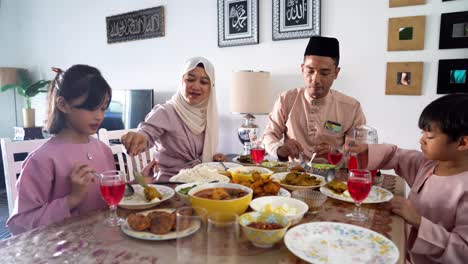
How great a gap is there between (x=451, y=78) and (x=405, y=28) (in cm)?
54

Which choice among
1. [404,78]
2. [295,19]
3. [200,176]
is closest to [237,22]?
[295,19]

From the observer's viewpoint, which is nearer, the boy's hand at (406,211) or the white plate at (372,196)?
the boy's hand at (406,211)

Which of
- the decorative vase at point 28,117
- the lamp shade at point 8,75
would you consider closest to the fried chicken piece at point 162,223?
the decorative vase at point 28,117

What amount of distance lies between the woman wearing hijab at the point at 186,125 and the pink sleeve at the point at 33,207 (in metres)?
0.81

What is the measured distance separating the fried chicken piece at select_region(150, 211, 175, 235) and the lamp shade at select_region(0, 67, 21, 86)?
18.4 ft

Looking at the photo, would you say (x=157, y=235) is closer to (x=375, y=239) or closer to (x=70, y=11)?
(x=375, y=239)

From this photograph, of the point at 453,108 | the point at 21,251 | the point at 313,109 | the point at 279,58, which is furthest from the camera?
the point at 279,58

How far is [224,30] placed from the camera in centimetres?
354

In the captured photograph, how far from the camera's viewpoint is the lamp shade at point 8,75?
5139mm

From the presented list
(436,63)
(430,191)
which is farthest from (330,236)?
(436,63)

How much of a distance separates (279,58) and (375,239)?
8.67 feet

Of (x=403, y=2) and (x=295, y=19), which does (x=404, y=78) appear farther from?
(x=295, y=19)

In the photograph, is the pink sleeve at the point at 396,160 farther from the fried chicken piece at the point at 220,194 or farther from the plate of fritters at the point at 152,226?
the plate of fritters at the point at 152,226

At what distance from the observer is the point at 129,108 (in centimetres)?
423
